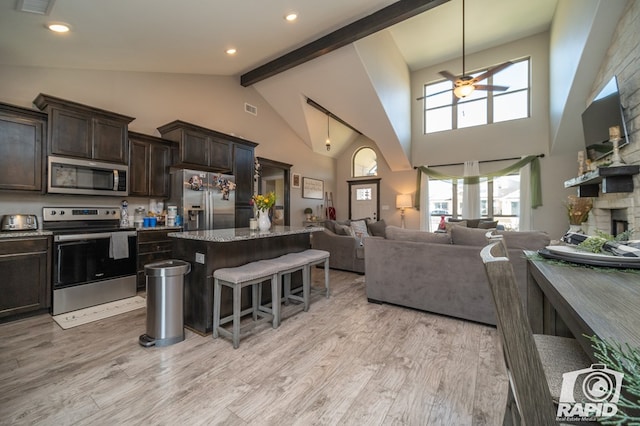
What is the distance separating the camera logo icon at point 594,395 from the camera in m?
0.47

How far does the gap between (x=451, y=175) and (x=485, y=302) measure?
Result: 497cm

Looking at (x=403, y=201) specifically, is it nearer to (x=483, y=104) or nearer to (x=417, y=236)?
(x=483, y=104)

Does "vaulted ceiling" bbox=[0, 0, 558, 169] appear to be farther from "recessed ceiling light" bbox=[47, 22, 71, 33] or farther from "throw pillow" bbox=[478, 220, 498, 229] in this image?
"throw pillow" bbox=[478, 220, 498, 229]

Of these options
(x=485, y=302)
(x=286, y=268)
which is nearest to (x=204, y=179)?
(x=286, y=268)

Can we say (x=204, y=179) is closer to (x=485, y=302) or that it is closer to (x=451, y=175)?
(x=485, y=302)

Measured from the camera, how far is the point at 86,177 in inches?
131

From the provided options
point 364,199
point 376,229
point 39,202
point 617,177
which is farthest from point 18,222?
point 364,199

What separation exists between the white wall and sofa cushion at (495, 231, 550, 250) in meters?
4.91

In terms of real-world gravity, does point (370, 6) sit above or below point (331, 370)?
above

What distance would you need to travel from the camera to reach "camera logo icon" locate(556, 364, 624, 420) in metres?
0.47

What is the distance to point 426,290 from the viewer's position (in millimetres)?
2949

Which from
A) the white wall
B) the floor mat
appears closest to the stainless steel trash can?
the floor mat

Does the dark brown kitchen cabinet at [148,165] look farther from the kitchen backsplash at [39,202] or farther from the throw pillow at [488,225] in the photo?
the throw pillow at [488,225]

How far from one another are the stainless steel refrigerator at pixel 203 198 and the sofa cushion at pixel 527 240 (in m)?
3.97
